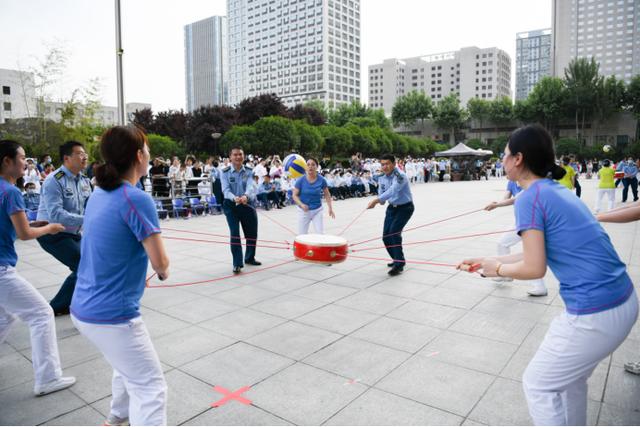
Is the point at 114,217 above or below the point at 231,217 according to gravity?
above

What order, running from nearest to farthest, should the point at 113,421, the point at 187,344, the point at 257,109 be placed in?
the point at 113,421
the point at 187,344
the point at 257,109

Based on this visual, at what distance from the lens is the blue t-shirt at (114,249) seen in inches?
88.2

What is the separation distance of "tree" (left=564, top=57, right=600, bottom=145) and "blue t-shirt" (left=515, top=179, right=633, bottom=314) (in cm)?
7503

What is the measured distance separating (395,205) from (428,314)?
2323 mm

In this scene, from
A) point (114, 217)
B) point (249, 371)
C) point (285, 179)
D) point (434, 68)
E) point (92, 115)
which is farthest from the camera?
point (434, 68)

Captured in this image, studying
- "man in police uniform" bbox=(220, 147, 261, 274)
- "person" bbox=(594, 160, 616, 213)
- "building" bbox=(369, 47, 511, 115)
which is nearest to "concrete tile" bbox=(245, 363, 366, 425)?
"man in police uniform" bbox=(220, 147, 261, 274)

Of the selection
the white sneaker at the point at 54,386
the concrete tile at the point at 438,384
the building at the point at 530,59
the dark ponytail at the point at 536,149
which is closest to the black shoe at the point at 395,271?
the concrete tile at the point at 438,384

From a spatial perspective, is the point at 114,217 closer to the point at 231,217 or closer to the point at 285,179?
the point at 231,217

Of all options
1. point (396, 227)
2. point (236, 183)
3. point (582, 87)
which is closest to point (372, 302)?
point (396, 227)

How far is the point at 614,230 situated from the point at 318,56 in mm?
132970

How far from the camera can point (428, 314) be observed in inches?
200

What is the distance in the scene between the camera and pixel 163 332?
465cm

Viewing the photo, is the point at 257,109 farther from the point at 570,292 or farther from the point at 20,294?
the point at 570,292

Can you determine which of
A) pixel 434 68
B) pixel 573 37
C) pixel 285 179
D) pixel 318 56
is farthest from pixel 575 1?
pixel 285 179
